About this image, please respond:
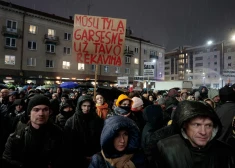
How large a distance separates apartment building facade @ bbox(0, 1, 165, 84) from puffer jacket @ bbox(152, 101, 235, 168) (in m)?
34.9

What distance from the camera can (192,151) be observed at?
1.94 m

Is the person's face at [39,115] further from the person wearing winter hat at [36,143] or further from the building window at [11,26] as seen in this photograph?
the building window at [11,26]

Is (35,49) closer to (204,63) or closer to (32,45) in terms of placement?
(32,45)

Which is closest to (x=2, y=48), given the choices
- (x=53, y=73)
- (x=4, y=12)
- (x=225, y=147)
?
(x=4, y=12)

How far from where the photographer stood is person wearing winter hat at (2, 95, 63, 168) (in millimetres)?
Answer: 2480

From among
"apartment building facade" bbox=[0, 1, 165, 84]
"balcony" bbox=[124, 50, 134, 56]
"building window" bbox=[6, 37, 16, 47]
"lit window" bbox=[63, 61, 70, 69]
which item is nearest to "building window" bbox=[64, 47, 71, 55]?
"apartment building facade" bbox=[0, 1, 165, 84]

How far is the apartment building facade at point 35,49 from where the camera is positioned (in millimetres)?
33438

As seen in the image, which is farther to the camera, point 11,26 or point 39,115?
point 11,26

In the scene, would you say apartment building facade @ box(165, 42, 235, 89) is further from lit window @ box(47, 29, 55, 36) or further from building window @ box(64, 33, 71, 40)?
lit window @ box(47, 29, 55, 36)

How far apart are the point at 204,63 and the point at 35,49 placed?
76.2 meters

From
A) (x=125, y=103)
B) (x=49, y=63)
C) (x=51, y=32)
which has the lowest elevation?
(x=125, y=103)

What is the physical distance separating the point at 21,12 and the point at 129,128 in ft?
126

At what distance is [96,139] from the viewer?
3658mm

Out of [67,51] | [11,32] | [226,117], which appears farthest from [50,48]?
[226,117]
